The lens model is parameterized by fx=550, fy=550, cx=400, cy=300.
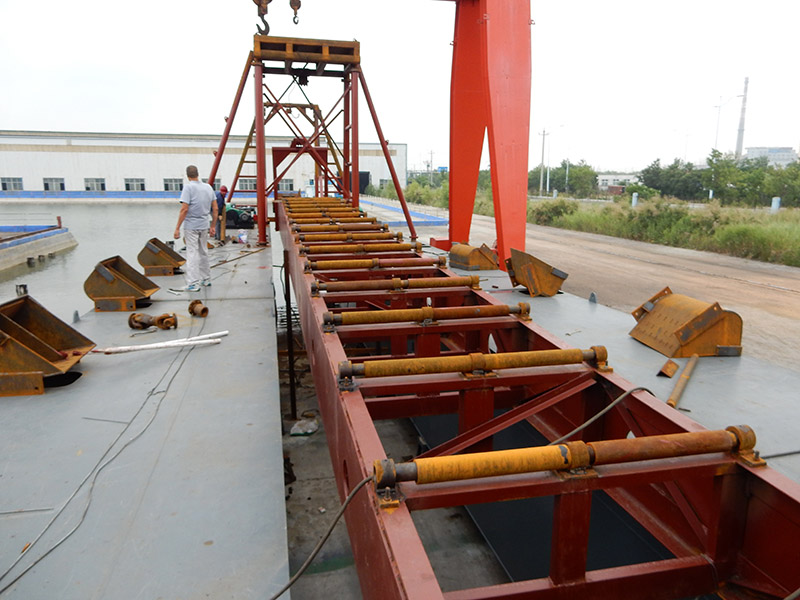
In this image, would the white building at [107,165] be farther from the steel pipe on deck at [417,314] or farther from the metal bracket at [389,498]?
the metal bracket at [389,498]

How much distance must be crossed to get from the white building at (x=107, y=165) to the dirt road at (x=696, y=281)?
25998 millimetres

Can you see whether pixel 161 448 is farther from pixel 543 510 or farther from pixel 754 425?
pixel 754 425

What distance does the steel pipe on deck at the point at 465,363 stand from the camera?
2527 mm

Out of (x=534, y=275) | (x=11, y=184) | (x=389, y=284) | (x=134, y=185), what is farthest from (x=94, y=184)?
(x=389, y=284)

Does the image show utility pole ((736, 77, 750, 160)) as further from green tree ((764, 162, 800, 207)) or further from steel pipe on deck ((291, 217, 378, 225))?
steel pipe on deck ((291, 217, 378, 225))

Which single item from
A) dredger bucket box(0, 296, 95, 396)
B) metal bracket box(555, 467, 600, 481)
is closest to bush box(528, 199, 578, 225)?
dredger bucket box(0, 296, 95, 396)

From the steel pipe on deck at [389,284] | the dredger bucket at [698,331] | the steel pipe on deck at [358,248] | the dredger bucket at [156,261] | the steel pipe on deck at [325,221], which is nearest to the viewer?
the dredger bucket at [698,331]

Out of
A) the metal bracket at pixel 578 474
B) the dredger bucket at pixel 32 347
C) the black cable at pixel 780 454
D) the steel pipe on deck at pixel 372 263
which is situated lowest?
the black cable at pixel 780 454

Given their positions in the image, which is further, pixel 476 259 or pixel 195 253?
pixel 476 259

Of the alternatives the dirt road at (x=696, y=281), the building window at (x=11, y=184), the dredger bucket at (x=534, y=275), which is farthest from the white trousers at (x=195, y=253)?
the building window at (x=11, y=184)

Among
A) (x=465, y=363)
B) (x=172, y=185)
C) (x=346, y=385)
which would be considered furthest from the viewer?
(x=172, y=185)

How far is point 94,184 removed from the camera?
42594 mm

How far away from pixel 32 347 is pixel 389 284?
2.66 m

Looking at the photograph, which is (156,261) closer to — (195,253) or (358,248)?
(195,253)
